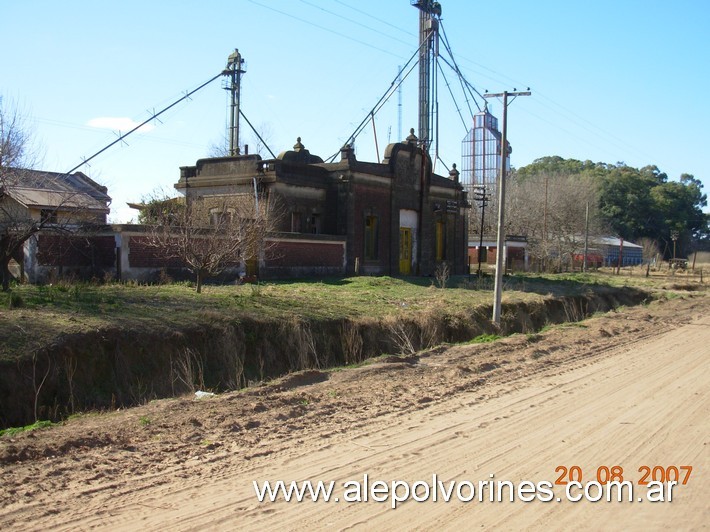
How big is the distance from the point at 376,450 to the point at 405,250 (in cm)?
2967

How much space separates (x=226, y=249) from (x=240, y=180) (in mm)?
10827

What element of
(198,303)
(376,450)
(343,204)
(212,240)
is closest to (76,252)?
(212,240)

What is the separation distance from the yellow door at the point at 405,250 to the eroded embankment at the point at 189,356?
49.0 feet

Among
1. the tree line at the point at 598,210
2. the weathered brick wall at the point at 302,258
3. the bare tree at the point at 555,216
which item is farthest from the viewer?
the tree line at the point at 598,210

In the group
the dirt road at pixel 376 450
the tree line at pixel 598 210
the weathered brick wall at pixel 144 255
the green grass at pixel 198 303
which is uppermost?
the tree line at pixel 598 210

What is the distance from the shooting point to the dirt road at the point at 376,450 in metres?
5.95

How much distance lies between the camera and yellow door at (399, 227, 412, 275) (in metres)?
36.8

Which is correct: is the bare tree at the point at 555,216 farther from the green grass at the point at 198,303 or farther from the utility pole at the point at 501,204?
the utility pole at the point at 501,204

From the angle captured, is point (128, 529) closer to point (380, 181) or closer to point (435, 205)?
point (380, 181)

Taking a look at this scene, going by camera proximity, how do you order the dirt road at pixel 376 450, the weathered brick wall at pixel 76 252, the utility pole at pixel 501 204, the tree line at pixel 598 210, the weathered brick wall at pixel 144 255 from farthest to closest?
1. the tree line at pixel 598 210
2. the weathered brick wall at pixel 144 255
3. the weathered brick wall at pixel 76 252
4. the utility pole at pixel 501 204
5. the dirt road at pixel 376 450

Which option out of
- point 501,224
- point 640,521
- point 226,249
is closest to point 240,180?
point 226,249

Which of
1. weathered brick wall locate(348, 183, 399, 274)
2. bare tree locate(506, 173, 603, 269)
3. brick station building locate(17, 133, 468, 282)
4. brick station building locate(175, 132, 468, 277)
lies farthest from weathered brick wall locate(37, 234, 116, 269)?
bare tree locate(506, 173, 603, 269)

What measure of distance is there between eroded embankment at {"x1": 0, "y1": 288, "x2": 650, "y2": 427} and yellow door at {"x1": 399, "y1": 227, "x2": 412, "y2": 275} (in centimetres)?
1492

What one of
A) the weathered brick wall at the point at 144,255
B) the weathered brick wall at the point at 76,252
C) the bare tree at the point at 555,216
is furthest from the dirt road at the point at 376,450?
the bare tree at the point at 555,216
